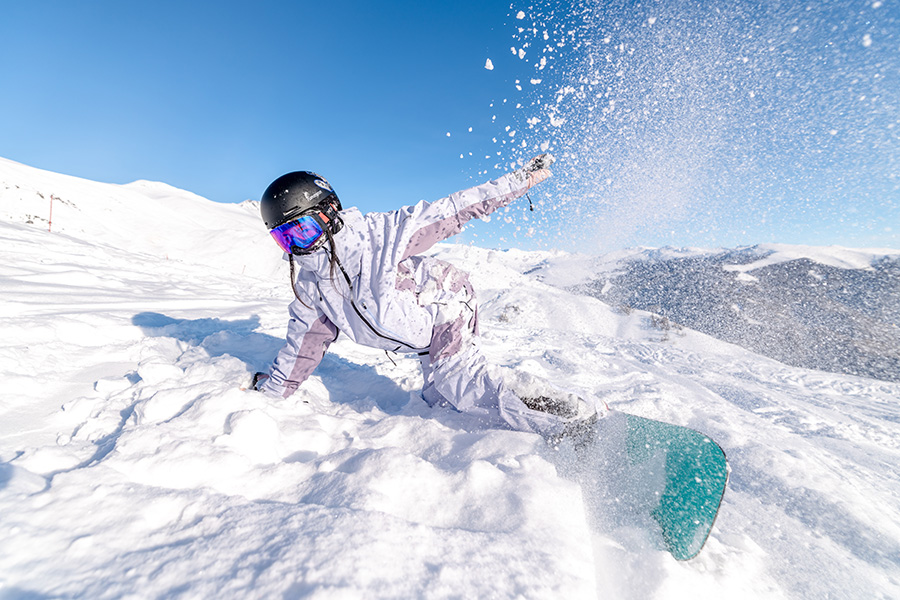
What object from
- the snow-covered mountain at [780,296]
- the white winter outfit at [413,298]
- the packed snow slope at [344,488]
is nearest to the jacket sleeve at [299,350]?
the white winter outfit at [413,298]

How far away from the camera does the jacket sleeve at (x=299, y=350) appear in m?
2.41

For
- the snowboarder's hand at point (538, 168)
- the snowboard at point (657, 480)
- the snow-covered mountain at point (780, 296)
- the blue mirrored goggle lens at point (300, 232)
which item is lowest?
the snow-covered mountain at point (780, 296)

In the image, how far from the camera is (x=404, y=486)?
1.43 m

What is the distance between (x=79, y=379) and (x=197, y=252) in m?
19.3

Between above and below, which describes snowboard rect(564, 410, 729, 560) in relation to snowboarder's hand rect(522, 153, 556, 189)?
below

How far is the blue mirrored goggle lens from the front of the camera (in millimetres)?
2096

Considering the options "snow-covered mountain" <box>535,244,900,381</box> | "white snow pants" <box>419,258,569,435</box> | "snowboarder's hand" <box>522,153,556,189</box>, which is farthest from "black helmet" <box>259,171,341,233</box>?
"snow-covered mountain" <box>535,244,900,381</box>

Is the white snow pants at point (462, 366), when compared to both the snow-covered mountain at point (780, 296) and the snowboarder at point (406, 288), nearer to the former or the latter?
the snowboarder at point (406, 288)

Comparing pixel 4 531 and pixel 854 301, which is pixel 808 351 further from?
pixel 4 531

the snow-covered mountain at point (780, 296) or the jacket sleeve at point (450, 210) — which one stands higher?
the jacket sleeve at point (450, 210)

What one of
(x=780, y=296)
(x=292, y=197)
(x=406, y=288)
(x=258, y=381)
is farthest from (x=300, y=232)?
(x=780, y=296)

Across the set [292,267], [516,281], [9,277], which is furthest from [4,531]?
[516,281]

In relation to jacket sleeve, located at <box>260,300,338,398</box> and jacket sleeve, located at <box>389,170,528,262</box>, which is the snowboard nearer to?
jacket sleeve, located at <box>389,170,528,262</box>

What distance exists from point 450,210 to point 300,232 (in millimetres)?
919
